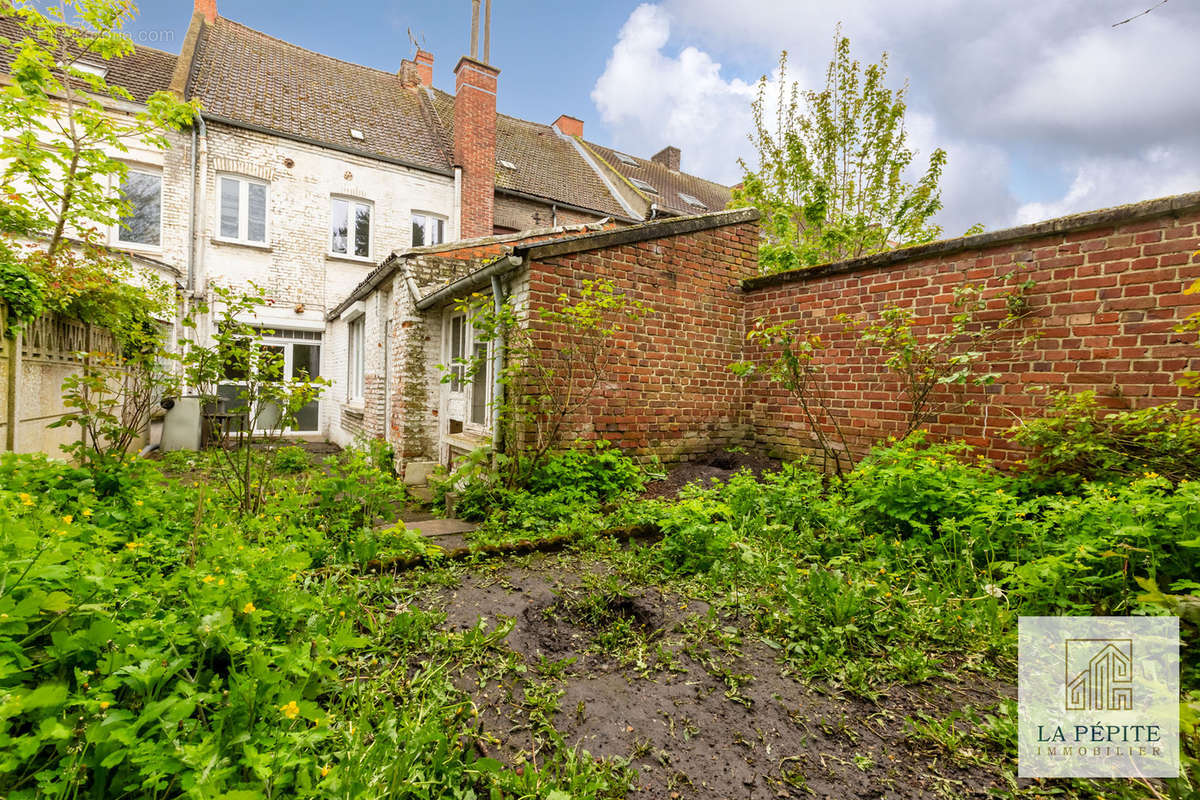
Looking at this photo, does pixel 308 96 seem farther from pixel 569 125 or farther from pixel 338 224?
pixel 569 125

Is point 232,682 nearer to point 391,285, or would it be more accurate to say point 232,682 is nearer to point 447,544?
point 447,544

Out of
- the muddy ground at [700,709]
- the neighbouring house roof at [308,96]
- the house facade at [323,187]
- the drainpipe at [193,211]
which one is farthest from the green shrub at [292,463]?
the neighbouring house roof at [308,96]

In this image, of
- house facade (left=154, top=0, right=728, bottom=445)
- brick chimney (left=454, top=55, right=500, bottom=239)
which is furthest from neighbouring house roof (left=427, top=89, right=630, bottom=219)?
brick chimney (left=454, top=55, right=500, bottom=239)

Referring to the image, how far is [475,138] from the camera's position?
543 inches

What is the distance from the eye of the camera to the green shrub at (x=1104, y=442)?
3260 mm

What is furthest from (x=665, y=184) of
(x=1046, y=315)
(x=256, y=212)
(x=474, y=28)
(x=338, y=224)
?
(x=1046, y=315)

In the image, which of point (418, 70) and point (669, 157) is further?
point (669, 157)

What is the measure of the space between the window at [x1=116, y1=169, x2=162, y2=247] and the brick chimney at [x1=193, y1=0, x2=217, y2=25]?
6.16 metres

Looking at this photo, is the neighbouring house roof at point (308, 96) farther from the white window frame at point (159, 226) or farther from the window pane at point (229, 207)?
the white window frame at point (159, 226)

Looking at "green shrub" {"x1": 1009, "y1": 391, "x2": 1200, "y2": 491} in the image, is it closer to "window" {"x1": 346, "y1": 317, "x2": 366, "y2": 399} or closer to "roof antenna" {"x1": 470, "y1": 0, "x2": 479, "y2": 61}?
Answer: "window" {"x1": 346, "y1": 317, "x2": 366, "y2": 399}

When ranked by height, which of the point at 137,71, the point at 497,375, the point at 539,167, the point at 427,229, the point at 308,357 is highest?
the point at 539,167

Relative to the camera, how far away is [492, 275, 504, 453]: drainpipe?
17.4 feet

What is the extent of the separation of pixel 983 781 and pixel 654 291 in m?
4.98

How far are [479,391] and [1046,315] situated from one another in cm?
586
